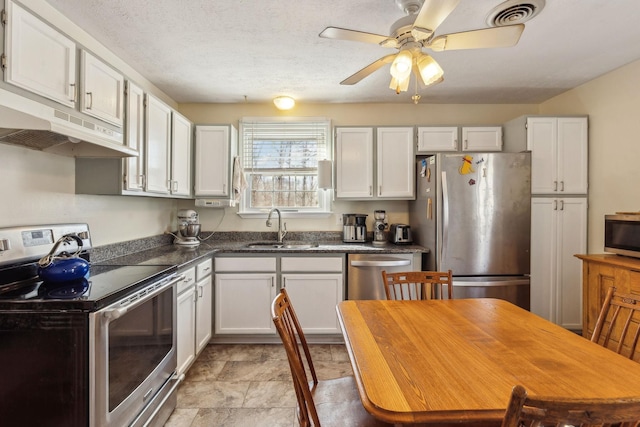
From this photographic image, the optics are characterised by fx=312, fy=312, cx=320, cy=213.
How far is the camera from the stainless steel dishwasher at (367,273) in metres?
2.89

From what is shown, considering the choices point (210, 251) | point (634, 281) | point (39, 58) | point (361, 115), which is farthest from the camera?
point (361, 115)

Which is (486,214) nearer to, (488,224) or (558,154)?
(488,224)

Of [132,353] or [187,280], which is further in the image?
[187,280]

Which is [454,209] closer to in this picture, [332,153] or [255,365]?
[332,153]

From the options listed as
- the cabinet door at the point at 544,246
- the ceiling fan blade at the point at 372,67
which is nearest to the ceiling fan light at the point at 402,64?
the ceiling fan blade at the point at 372,67

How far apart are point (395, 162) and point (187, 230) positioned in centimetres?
226

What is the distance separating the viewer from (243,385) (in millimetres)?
2293

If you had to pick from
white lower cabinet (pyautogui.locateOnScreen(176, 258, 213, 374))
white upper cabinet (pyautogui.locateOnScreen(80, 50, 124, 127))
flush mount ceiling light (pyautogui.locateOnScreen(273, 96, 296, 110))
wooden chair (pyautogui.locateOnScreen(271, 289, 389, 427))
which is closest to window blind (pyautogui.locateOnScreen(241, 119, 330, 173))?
flush mount ceiling light (pyautogui.locateOnScreen(273, 96, 296, 110))

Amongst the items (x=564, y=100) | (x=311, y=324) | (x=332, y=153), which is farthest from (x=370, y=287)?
(x=564, y=100)

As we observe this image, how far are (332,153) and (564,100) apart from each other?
2507 millimetres

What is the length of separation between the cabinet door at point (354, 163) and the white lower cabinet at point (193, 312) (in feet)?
5.13

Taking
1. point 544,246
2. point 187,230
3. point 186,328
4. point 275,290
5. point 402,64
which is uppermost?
point 402,64

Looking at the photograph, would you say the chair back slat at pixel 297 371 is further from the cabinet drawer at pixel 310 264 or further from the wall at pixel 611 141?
the wall at pixel 611 141

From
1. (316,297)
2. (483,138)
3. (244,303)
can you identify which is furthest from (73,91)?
(483,138)
